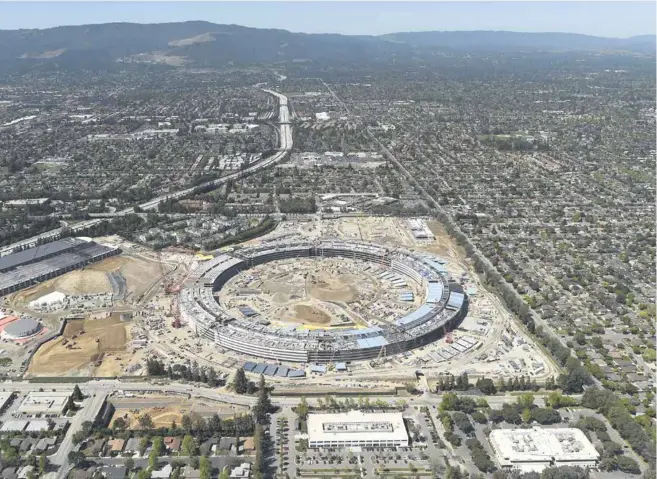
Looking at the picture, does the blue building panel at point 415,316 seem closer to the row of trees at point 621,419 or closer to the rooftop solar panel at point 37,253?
the row of trees at point 621,419

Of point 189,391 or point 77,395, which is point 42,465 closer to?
point 77,395

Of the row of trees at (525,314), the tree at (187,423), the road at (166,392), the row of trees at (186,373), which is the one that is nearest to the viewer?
the tree at (187,423)

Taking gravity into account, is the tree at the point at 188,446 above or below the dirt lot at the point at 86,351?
above

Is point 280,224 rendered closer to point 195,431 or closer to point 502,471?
point 195,431

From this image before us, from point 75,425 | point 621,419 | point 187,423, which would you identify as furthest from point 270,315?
point 621,419

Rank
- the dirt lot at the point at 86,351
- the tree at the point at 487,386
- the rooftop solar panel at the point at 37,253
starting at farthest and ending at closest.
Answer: the rooftop solar panel at the point at 37,253
the dirt lot at the point at 86,351
the tree at the point at 487,386

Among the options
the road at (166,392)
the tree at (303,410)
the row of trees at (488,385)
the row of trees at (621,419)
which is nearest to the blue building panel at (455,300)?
the row of trees at (488,385)

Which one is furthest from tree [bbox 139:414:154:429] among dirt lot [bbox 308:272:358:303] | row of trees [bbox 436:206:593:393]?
row of trees [bbox 436:206:593:393]
